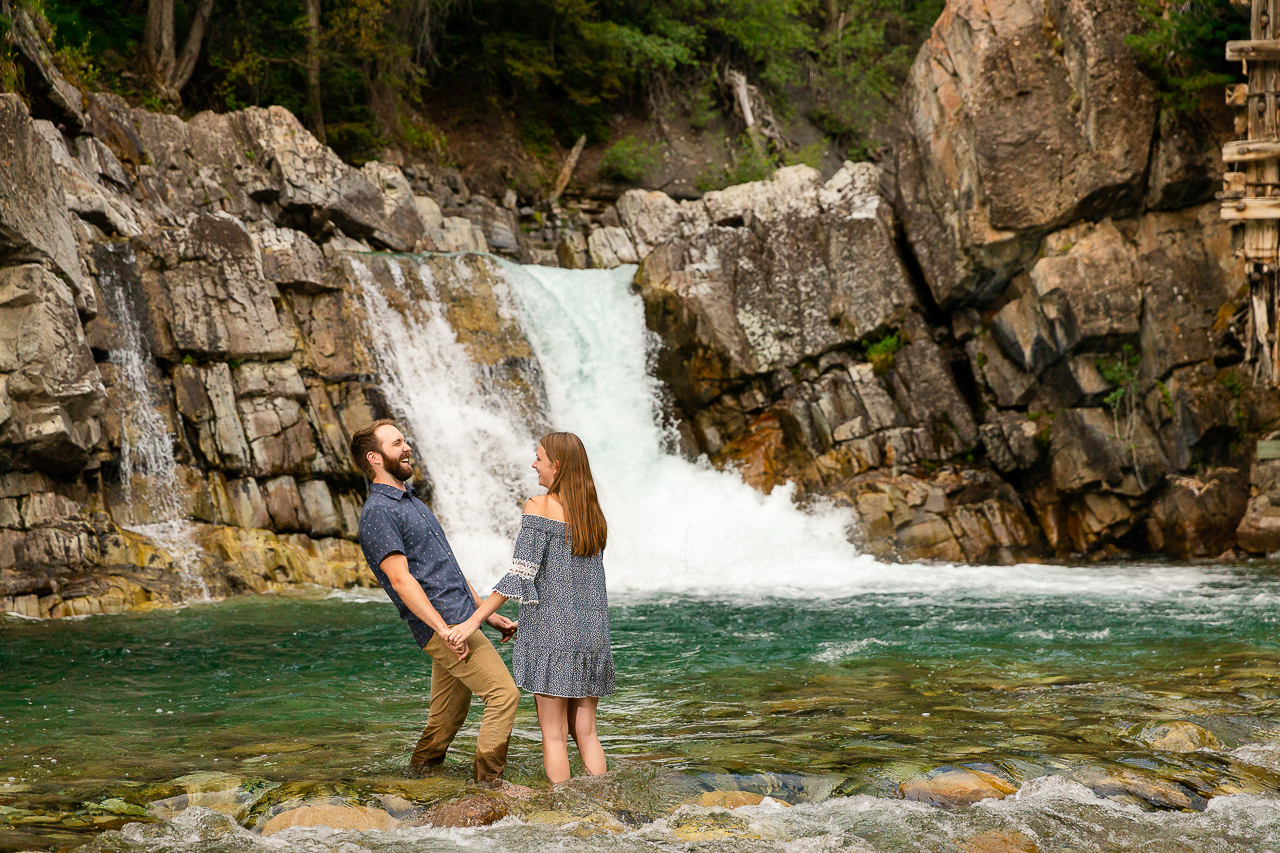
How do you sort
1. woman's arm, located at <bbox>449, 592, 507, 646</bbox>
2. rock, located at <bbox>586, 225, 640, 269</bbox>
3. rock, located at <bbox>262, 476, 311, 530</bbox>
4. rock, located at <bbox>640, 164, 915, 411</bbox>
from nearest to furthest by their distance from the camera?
woman's arm, located at <bbox>449, 592, 507, 646</bbox>
rock, located at <bbox>262, 476, 311, 530</bbox>
rock, located at <bbox>640, 164, 915, 411</bbox>
rock, located at <bbox>586, 225, 640, 269</bbox>

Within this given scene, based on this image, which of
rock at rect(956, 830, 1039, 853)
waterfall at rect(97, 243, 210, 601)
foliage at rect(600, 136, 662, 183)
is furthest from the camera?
foliage at rect(600, 136, 662, 183)

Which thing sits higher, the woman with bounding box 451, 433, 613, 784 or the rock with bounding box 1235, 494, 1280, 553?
the woman with bounding box 451, 433, 613, 784

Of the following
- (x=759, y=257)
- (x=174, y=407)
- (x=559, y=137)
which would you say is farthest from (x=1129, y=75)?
(x=559, y=137)

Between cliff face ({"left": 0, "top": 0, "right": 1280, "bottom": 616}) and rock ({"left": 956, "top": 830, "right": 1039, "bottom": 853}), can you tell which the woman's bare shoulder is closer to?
rock ({"left": 956, "top": 830, "right": 1039, "bottom": 853})

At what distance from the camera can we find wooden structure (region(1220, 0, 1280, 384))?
13.6 metres

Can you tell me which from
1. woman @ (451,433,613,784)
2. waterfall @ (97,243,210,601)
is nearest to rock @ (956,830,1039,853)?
woman @ (451,433,613,784)

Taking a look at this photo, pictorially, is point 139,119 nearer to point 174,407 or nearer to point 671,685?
point 174,407

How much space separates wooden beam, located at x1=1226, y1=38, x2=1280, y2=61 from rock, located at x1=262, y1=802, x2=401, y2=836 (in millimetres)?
14978

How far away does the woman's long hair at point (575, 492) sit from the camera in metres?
4.69

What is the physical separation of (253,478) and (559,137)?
1874cm

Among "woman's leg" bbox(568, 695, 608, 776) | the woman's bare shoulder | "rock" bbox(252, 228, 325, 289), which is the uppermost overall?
"rock" bbox(252, 228, 325, 289)

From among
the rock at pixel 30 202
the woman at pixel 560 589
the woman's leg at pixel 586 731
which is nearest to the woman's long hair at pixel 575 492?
the woman at pixel 560 589

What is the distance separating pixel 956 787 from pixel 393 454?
10.9 ft

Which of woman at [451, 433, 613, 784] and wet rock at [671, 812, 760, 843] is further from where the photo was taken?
woman at [451, 433, 613, 784]
